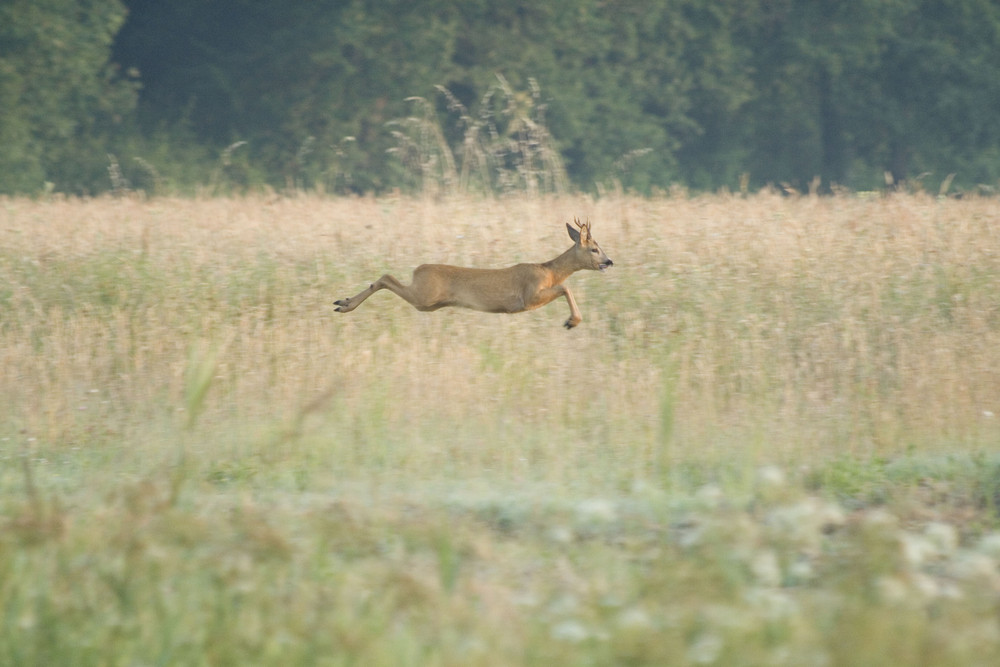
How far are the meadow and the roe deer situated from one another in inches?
29.4

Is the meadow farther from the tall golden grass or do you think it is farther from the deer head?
the deer head

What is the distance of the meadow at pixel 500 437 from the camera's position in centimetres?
416

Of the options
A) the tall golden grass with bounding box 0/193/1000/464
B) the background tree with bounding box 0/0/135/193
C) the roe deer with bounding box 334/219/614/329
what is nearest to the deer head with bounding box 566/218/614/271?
the roe deer with bounding box 334/219/614/329

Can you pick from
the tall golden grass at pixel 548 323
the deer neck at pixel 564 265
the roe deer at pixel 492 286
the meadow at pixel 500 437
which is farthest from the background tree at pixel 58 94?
the deer neck at pixel 564 265

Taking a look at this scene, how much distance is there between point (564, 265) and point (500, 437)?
1413mm

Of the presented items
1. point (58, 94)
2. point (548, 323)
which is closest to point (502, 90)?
point (58, 94)

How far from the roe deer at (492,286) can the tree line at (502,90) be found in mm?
18925

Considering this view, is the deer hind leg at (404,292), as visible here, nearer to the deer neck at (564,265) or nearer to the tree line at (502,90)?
the deer neck at (564,265)

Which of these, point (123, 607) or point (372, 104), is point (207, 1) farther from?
point (123, 607)

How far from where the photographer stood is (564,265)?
8727 millimetres

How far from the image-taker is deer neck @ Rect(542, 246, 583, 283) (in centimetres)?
867

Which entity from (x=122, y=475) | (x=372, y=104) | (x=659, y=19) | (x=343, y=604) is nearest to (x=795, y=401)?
(x=122, y=475)

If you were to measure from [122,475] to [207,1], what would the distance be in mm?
26198

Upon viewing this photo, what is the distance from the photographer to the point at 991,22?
3125 cm
